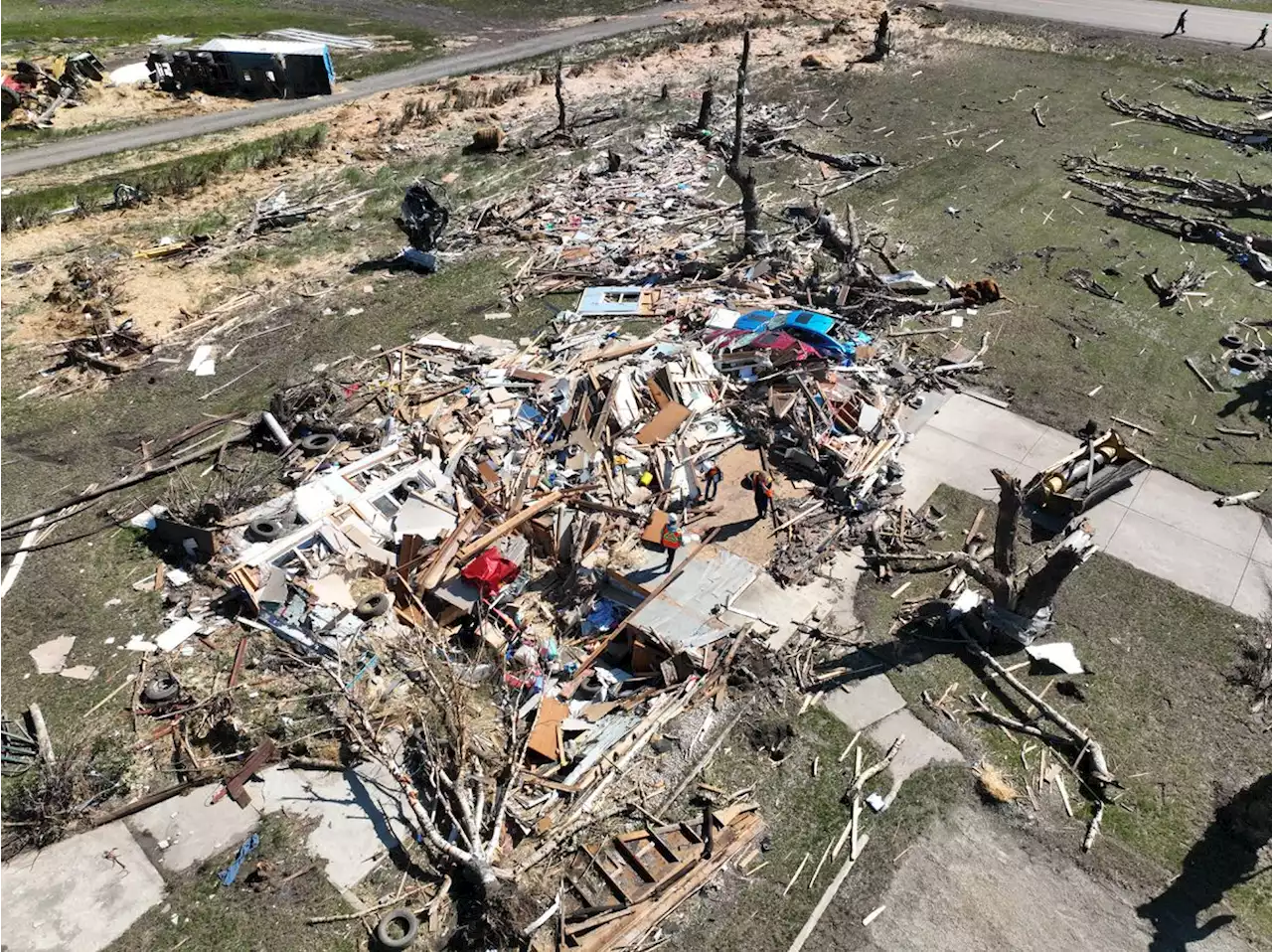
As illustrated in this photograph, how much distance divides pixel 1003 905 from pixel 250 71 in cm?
4040

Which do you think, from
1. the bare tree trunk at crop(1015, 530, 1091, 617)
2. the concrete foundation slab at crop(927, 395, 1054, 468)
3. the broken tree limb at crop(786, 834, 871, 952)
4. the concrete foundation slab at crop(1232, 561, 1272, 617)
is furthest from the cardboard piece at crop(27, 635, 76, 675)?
the concrete foundation slab at crop(1232, 561, 1272, 617)

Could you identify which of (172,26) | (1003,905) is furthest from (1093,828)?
(172,26)

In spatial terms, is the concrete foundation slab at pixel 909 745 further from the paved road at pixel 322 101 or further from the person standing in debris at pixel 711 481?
the paved road at pixel 322 101

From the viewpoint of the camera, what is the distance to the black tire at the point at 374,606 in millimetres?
11922

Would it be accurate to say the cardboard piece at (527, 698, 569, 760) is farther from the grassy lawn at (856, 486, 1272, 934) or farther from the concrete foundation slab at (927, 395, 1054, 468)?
the concrete foundation slab at (927, 395, 1054, 468)

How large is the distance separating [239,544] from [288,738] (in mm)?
4006

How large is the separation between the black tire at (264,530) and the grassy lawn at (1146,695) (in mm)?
9639

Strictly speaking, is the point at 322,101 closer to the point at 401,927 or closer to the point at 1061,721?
the point at 401,927

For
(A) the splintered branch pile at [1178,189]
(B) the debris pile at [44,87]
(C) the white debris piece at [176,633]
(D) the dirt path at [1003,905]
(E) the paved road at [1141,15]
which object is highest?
(E) the paved road at [1141,15]

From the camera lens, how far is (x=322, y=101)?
33875 millimetres

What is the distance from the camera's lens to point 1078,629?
38.7 feet

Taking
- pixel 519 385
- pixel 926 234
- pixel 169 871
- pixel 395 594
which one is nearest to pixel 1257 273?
pixel 926 234

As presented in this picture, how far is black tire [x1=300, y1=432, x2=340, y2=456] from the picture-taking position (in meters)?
15.1

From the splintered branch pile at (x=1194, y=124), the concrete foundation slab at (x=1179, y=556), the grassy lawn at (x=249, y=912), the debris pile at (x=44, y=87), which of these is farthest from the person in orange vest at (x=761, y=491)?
the debris pile at (x=44, y=87)
